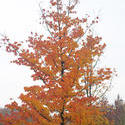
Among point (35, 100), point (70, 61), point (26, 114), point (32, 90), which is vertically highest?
point (70, 61)

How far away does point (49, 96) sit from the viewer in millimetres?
7543

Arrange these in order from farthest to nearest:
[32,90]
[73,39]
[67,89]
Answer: [73,39] < [32,90] < [67,89]

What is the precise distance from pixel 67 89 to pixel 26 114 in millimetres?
1857

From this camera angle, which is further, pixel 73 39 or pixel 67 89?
pixel 73 39

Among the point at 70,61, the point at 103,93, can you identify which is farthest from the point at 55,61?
the point at 103,93

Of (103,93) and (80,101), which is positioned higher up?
(103,93)

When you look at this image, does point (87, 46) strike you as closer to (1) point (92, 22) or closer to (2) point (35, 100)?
(1) point (92, 22)

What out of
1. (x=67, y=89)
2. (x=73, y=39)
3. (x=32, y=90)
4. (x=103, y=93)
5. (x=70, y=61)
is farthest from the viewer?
(x=103, y=93)

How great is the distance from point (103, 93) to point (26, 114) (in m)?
5.88

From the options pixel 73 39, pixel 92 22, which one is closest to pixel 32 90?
pixel 73 39

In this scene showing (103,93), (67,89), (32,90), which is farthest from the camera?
(103,93)

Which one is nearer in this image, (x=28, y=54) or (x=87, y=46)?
(x=28, y=54)

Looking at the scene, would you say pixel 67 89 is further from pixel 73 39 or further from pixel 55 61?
pixel 73 39

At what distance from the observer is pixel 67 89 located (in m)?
7.16
